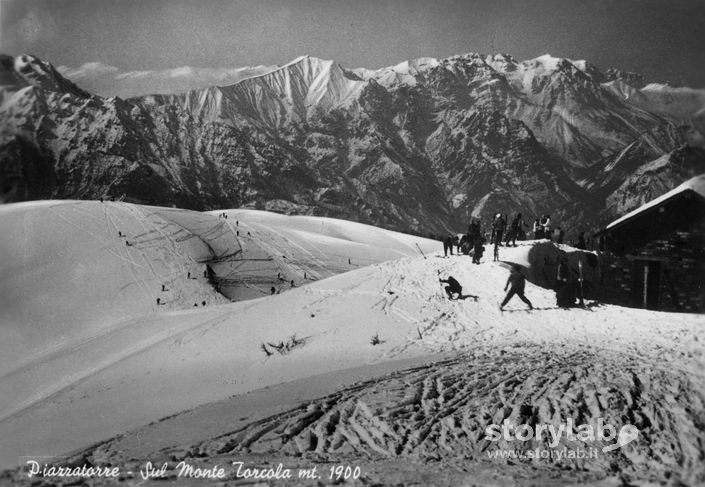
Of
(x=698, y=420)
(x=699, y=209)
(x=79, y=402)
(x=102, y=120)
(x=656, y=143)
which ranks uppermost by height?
(x=102, y=120)

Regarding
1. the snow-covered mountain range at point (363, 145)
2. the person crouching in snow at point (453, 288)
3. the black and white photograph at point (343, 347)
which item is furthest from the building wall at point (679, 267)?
the snow-covered mountain range at point (363, 145)

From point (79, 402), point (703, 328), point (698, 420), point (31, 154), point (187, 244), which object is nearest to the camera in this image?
point (698, 420)

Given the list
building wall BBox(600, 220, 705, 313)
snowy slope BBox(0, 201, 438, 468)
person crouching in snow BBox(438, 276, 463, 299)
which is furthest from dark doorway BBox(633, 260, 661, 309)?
snowy slope BBox(0, 201, 438, 468)

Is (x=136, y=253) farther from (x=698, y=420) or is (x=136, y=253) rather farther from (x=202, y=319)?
(x=698, y=420)

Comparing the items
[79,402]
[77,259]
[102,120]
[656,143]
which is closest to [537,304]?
[79,402]

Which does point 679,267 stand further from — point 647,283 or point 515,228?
point 515,228

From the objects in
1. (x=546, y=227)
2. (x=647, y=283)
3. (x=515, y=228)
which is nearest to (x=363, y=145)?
(x=546, y=227)

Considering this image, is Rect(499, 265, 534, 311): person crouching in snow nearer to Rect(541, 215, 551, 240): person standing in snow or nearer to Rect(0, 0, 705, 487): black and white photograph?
Rect(0, 0, 705, 487): black and white photograph
